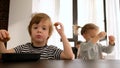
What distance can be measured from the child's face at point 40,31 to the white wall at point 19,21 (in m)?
2.13

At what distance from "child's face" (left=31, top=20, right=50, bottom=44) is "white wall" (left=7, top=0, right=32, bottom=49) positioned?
2.13m

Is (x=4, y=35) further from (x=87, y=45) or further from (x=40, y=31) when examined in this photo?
(x=87, y=45)

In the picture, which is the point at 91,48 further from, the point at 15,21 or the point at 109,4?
the point at 15,21

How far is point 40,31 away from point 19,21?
2259mm

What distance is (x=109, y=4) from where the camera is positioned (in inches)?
128

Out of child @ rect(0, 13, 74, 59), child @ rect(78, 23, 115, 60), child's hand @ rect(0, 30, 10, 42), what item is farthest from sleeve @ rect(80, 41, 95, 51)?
child's hand @ rect(0, 30, 10, 42)

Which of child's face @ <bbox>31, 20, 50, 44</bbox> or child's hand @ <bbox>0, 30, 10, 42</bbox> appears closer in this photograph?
child's hand @ <bbox>0, 30, 10, 42</bbox>

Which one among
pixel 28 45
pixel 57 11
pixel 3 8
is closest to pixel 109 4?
pixel 57 11

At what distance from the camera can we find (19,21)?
3.51m

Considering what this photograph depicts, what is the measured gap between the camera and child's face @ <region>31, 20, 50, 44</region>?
4.41 feet

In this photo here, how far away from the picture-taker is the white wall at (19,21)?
136 inches

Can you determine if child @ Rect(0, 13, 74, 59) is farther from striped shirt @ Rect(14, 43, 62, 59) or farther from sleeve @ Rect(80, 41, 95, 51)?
sleeve @ Rect(80, 41, 95, 51)

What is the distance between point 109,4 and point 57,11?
46.7 inches

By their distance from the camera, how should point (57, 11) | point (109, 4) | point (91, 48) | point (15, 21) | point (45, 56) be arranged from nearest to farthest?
point (45, 56), point (91, 48), point (109, 4), point (15, 21), point (57, 11)
